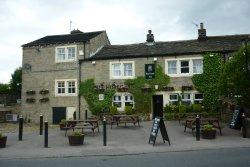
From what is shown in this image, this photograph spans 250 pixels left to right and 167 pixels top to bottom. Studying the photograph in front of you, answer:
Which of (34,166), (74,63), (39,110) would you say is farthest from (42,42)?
A: (34,166)

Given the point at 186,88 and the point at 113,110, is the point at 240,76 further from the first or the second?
the point at 113,110

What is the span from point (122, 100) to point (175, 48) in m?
6.65

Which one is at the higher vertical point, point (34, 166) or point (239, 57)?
point (239, 57)

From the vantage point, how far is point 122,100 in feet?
97.3

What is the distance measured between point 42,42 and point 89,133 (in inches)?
662

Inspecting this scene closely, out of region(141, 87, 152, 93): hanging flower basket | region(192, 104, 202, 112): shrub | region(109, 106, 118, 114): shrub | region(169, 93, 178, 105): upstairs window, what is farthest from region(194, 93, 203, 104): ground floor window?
region(109, 106, 118, 114): shrub

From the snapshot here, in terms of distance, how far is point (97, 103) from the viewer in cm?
2980

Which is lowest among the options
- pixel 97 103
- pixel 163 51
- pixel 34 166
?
pixel 34 166

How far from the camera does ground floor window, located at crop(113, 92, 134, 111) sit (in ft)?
96.8

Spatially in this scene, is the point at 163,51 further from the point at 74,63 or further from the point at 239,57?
the point at 239,57

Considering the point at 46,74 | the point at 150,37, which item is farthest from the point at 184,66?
the point at 46,74

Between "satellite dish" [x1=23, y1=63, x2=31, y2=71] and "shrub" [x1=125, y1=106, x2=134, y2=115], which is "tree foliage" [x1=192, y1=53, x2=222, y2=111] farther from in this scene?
"satellite dish" [x1=23, y1=63, x2=31, y2=71]

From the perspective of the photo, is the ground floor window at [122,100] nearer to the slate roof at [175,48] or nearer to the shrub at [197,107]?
the slate roof at [175,48]

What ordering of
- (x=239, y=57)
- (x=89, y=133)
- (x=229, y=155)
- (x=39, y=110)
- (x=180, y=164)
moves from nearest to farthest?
(x=180, y=164) < (x=229, y=155) < (x=239, y=57) < (x=89, y=133) < (x=39, y=110)
